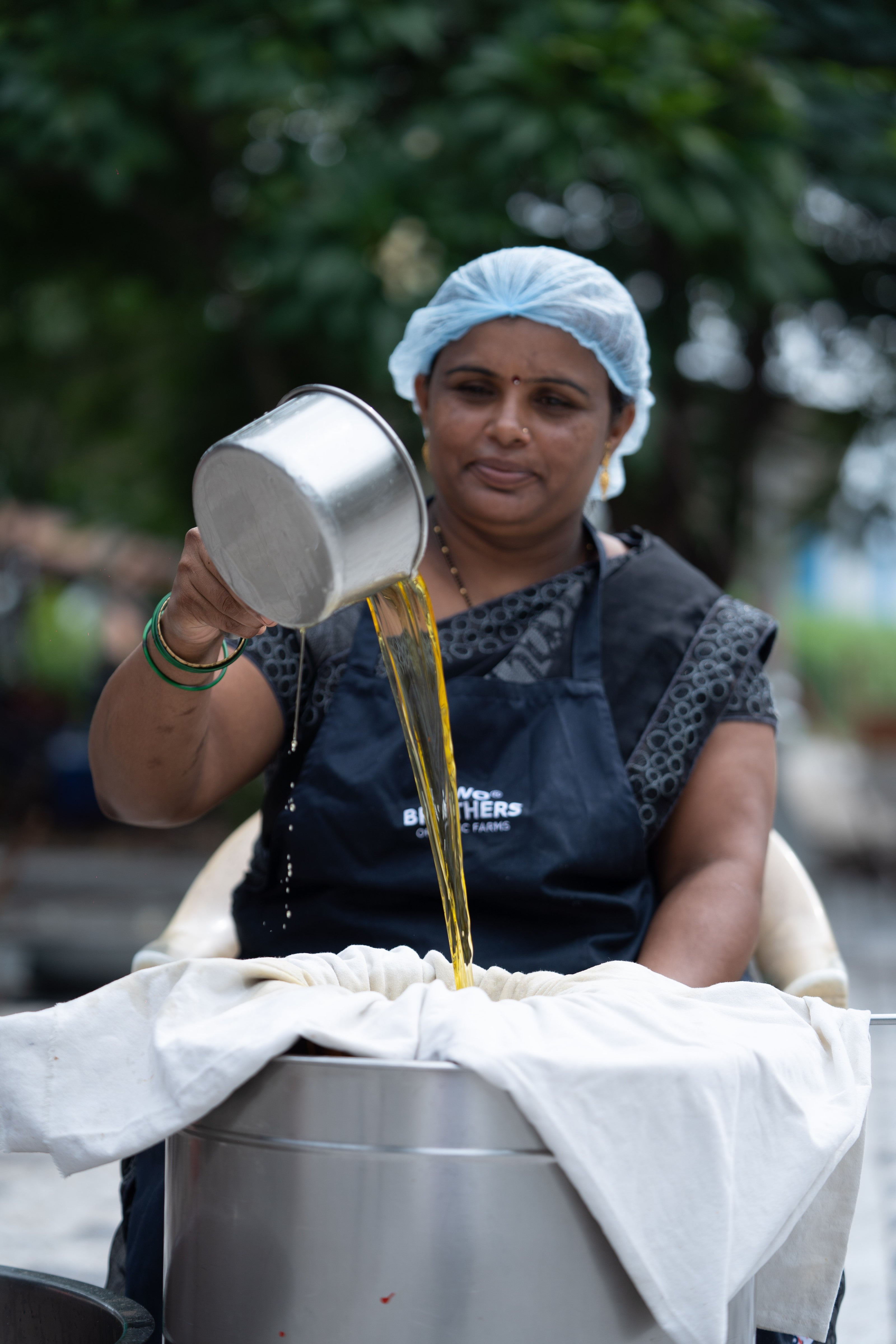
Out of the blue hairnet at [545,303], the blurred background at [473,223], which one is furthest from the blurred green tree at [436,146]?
the blue hairnet at [545,303]

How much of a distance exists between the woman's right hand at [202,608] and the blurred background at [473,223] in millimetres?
1901

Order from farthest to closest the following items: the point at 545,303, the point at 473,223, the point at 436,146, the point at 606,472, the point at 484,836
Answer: the point at 436,146
the point at 473,223
the point at 606,472
the point at 545,303
the point at 484,836

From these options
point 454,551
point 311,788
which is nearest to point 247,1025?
point 311,788

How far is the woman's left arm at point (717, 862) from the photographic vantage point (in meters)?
1.64

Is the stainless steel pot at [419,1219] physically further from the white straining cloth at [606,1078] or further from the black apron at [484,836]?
the black apron at [484,836]

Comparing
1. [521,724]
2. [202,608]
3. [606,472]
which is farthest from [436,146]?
[202,608]

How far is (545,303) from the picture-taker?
175 cm

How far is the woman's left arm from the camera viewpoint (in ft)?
5.37

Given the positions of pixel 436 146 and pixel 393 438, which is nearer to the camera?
pixel 393 438

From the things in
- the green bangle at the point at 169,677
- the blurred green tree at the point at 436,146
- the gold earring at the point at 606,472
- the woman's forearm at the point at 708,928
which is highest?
the blurred green tree at the point at 436,146

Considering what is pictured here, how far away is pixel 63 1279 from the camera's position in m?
1.33

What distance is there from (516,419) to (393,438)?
2.13ft

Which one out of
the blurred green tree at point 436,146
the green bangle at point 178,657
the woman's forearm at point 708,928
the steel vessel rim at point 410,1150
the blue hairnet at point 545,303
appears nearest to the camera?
the steel vessel rim at point 410,1150

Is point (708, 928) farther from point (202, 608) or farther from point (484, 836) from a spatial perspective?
point (202, 608)
